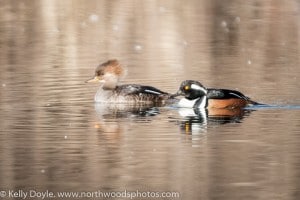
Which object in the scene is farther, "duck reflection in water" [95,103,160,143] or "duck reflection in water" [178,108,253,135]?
"duck reflection in water" [178,108,253,135]

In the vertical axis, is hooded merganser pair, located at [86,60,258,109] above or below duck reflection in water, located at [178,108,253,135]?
above

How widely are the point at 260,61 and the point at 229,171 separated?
40.6 ft

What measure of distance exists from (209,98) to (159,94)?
38.7 inches

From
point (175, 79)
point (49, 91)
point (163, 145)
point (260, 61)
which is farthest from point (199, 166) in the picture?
point (260, 61)

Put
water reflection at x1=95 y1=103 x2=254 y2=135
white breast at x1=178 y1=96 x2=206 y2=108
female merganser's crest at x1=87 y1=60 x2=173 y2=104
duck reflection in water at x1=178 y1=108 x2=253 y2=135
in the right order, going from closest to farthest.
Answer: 1. duck reflection in water at x1=178 y1=108 x2=253 y2=135
2. water reflection at x1=95 y1=103 x2=254 y2=135
3. white breast at x1=178 y1=96 x2=206 y2=108
4. female merganser's crest at x1=87 y1=60 x2=173 y2=104

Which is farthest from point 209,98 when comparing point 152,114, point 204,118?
point 204,118

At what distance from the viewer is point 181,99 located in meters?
18.8

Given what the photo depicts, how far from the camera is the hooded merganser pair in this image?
717 inches

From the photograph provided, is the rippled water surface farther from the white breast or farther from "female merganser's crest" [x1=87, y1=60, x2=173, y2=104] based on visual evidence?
"female merganser's crest" [x1=87, y1=60, x2=173, y2=104]

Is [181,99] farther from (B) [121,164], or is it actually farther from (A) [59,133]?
(B) [121,164]

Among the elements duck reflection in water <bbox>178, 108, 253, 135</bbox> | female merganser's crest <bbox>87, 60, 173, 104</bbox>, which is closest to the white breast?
duck reflection in water <bbox>178, 108, 253, 135</bbox>

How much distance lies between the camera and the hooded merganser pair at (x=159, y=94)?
59.7 ft

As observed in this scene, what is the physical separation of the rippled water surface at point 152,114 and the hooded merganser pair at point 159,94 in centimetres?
27

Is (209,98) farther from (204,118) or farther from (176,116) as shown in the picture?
(204,118)
